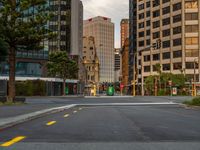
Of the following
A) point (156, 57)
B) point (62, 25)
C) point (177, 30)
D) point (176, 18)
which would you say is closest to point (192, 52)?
point (177, 30)

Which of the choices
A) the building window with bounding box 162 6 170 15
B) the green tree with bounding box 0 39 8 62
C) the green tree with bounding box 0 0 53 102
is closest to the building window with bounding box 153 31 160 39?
the building window with bounding box 162 6 170 15

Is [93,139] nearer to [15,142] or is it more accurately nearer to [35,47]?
[15,142]

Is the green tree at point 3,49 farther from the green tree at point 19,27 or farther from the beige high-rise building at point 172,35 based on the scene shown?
the beige high-rise building at point 172,35

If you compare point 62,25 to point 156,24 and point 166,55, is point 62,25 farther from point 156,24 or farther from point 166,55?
point 166,55

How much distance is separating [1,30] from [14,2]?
2.72 metres

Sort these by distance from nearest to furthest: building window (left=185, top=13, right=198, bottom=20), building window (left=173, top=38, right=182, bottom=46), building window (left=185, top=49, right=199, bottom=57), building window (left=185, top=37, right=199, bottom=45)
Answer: building window (left=185, top=49, right=199, bottom=57), building window (left=185, top=37, right=199, bottom=45), building window (left=185, top=13, right=198, bottom=20), building window (left=173, top=38, right=182, bottom=46)

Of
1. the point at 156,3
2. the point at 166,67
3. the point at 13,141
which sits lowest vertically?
the point at 13,141

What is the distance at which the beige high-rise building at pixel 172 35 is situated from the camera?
108562 mm

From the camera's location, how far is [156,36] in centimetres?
11950

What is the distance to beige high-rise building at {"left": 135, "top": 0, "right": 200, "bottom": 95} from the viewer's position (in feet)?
356

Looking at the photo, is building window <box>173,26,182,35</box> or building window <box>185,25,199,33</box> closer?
building window <box>185,25,199,33</box>

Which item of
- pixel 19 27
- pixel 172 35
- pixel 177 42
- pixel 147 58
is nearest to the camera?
pixel 19 27

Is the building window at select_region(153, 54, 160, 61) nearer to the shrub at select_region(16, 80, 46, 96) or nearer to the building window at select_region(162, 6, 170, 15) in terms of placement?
the building window at select_region(162, 6, 170, 15)

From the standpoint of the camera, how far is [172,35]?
11319 centimetres
